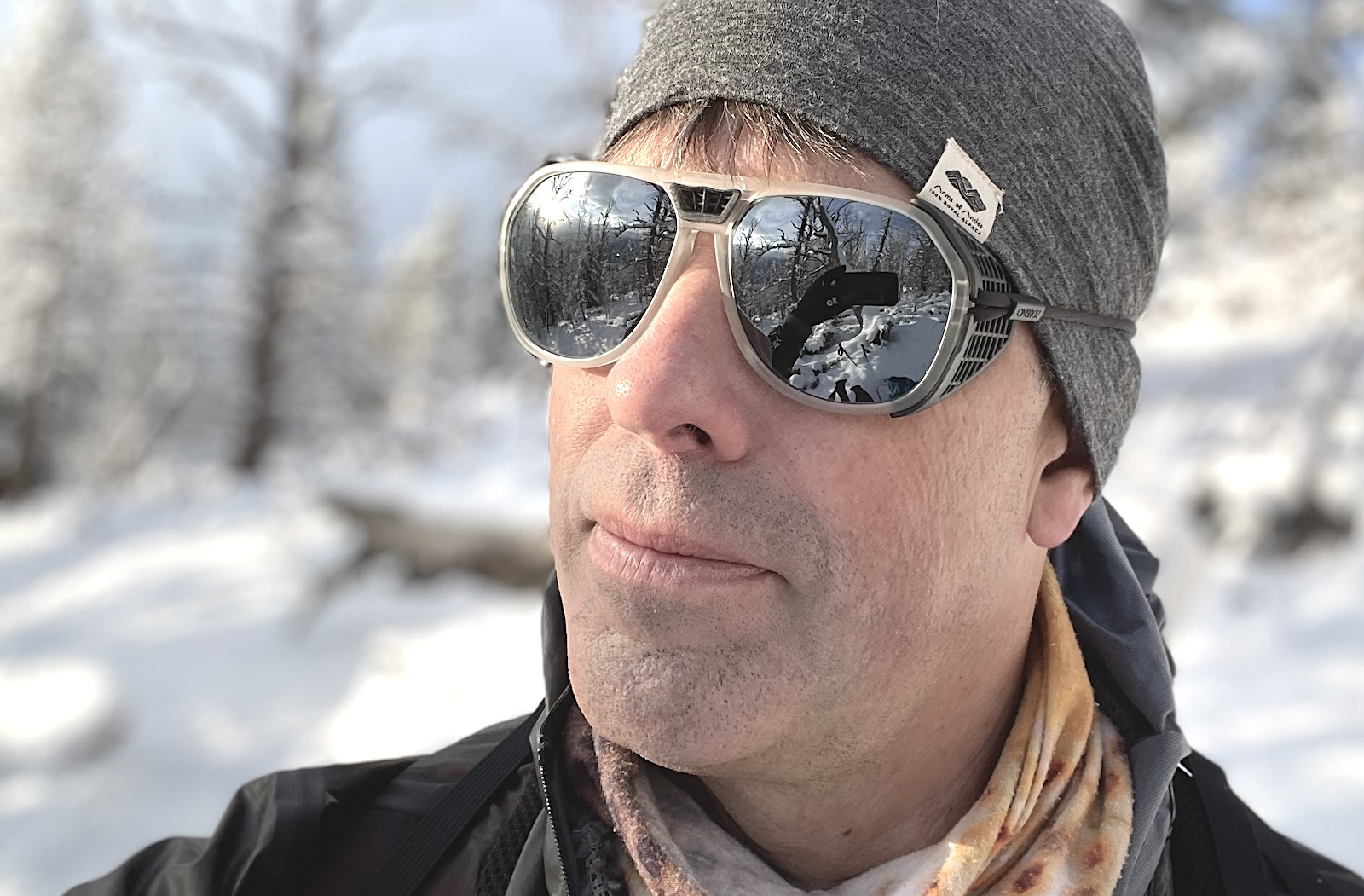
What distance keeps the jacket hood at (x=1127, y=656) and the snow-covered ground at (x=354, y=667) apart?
11.3ft

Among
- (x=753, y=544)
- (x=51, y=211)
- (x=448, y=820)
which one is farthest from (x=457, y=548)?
(x=51, y=211)

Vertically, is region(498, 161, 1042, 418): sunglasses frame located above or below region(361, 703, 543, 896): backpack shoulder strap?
above

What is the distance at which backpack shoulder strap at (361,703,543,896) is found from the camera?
64.6 inches

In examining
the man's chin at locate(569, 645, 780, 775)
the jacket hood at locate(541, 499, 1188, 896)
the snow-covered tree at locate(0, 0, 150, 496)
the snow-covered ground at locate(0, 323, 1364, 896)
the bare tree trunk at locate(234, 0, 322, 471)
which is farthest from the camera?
the snow-covered tree at locate(0, 0, 150, 496)

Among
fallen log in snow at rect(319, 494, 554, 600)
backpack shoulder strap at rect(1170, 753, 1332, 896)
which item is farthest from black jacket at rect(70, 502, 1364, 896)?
fallen log in snow at rect(319, 494, 554, 600)

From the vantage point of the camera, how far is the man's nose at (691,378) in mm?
1326

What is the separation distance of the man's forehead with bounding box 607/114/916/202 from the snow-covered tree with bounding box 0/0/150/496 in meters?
25.7

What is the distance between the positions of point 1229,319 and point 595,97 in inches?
296

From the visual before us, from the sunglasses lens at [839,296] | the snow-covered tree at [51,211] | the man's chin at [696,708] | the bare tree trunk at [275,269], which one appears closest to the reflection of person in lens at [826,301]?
the sunglasses lens at [839,296]

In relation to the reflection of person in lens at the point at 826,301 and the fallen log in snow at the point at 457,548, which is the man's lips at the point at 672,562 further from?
the fallen log in snow at the point at 457,548

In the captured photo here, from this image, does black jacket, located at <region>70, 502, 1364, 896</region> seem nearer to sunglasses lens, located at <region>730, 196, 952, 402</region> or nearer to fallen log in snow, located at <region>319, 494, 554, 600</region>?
sunglasses lens, located at <region>730, 196, 952, 402</region>

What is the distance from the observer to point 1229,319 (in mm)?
10398

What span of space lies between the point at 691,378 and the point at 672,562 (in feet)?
0.79

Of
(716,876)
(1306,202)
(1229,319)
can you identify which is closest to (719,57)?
(716,876)
